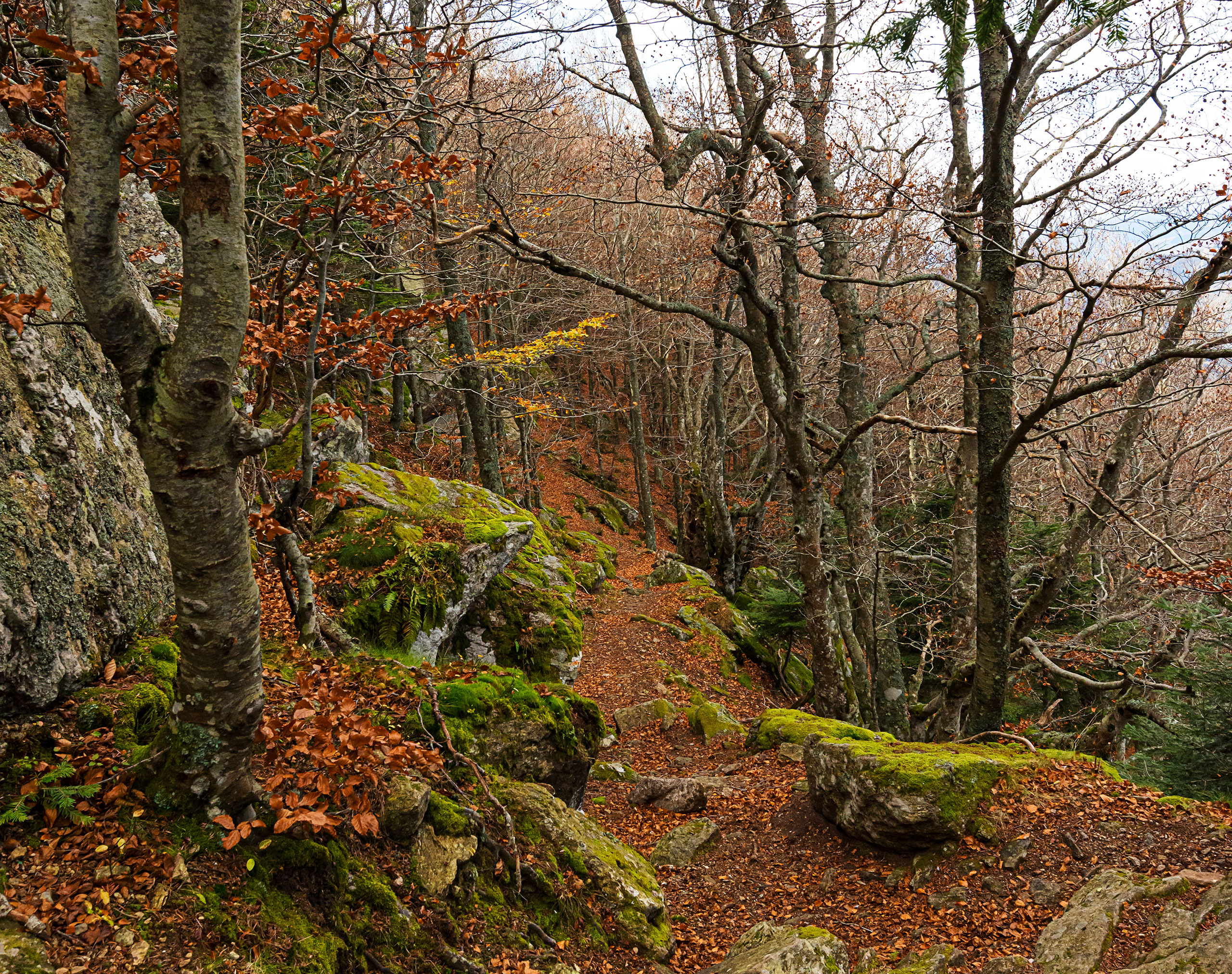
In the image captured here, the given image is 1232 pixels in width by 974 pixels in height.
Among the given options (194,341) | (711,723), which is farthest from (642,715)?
(194,341)

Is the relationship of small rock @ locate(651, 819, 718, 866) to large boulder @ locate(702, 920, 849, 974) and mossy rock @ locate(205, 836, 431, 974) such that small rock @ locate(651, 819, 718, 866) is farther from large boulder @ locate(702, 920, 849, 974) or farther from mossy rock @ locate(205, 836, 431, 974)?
mossy rock @ locate(205, 836, 431, 974)

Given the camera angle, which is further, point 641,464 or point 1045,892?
point 641,464

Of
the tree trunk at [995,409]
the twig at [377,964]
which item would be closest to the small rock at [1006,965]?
the twig at [377,964]

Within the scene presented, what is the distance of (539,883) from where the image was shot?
3.96 meters

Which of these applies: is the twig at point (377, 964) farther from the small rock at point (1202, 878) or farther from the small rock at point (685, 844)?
the small rock at point (1202, 878)

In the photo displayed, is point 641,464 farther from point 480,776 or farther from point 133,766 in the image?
point 133,766

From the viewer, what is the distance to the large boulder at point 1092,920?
356cm

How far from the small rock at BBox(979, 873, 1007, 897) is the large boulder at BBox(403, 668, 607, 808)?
2821mm

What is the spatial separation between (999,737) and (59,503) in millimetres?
7425

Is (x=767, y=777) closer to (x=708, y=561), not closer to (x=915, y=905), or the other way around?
(x=915, y=905)

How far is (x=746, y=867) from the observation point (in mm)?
5715

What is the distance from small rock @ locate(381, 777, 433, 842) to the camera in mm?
3424

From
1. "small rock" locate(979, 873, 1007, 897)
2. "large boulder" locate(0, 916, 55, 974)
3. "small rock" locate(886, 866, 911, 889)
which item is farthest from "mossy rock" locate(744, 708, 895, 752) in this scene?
"large boulder" locate(0, 916, 55, 974)

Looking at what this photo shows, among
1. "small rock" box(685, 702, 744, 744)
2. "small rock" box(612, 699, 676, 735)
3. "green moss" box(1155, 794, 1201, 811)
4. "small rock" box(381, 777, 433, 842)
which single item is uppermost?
"small rock" box(381, 777, 433, 842)
